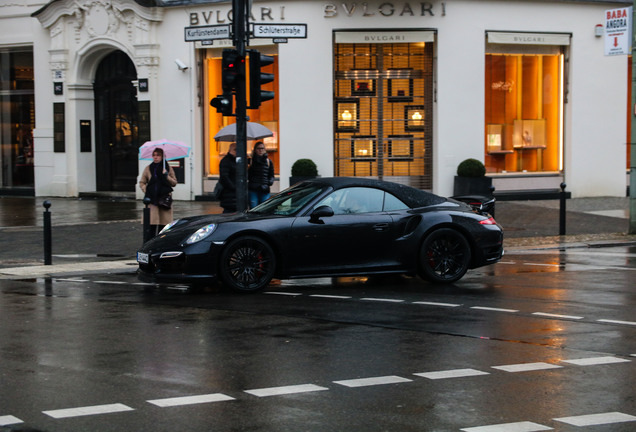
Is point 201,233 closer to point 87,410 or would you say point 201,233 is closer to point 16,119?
point 87,410

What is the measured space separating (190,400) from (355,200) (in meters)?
6.30

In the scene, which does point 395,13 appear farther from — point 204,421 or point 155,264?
point 204,421

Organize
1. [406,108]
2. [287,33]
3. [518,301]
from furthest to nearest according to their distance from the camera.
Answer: [406,108] → [287,33] → [518,301]

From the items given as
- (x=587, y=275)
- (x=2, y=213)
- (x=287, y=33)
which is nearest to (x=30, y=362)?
(x=587, y=275)

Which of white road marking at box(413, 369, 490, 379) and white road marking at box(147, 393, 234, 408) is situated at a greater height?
white road marking at box(147, 393, 234, 408)

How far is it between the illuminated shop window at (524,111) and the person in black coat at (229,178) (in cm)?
1046

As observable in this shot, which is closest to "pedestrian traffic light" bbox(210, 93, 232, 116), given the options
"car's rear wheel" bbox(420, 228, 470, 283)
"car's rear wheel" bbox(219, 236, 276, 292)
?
"car's rear wheel" bbox(219, 236, 276, 292)

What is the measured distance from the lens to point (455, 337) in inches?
361

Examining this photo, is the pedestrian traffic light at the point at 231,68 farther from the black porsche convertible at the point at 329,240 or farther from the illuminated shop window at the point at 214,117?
the illuminated shop window at the point at 214,117

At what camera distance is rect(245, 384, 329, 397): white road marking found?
704cm

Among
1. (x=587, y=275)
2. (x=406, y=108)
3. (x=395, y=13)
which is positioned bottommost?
(x=587, y=275)

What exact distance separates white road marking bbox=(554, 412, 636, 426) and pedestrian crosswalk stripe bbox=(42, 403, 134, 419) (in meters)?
2.69

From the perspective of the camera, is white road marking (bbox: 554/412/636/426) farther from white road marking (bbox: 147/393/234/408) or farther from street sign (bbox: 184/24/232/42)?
street sign (bbox: 184/24/232/42)

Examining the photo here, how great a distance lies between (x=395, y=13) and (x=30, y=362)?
1852 cm
